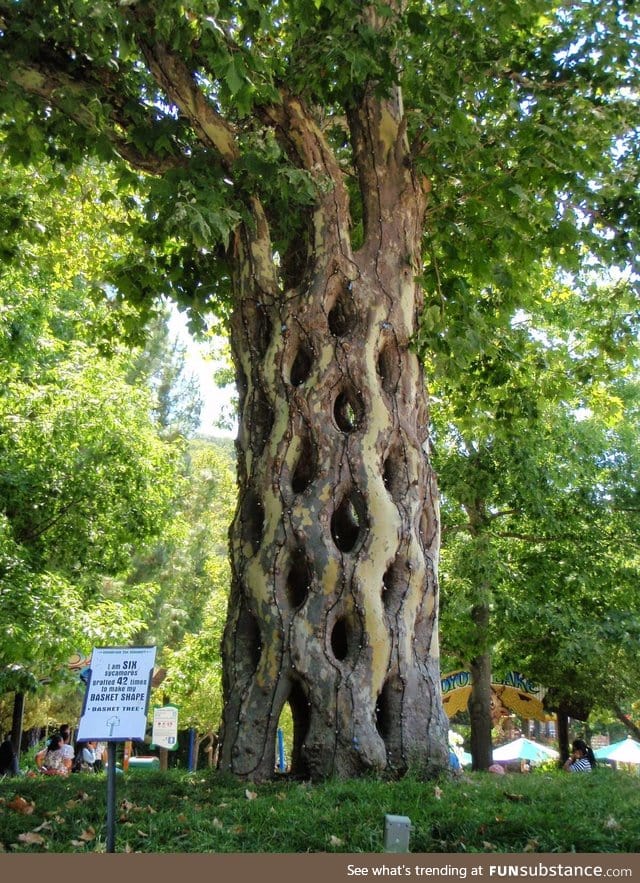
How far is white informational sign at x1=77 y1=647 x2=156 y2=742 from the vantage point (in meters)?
4.00

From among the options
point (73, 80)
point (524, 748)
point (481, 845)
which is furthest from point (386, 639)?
point (524, 748)

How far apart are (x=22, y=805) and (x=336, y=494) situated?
116 inches

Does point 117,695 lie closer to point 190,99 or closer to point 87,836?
point 87,836

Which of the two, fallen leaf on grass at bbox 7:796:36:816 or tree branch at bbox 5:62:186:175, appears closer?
fallen leaf on grass at bbox 7:796:36:816

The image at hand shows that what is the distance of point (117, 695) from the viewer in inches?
161

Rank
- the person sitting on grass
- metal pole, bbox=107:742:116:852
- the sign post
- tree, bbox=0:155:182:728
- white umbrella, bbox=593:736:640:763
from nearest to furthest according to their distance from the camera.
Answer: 1. metal pole, bbox=107:742:116:852
2. the sign post
3. tree, bbox=0:155:182:728
4. the person sitting on grass
5. white umbrella, bbox=593:736:640:763

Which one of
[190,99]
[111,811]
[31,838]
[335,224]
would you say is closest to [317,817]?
[111,811]

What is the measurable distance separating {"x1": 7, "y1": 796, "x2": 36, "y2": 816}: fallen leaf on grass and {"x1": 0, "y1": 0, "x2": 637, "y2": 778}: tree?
4.76 feet

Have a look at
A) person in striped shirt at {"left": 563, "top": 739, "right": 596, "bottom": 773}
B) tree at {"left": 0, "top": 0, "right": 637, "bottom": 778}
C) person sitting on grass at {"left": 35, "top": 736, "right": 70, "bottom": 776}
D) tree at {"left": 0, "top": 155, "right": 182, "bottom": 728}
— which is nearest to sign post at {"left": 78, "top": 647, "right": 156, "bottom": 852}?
tree at {"left": 0, "top": 0, "right": 637, "bottom": 778}

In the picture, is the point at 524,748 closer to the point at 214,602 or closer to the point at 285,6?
the point at 214,602

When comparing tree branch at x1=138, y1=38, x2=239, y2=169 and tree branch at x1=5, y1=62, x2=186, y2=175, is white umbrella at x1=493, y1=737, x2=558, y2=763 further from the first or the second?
tree branch at x1=5, y1=62, x2=186, y2=175

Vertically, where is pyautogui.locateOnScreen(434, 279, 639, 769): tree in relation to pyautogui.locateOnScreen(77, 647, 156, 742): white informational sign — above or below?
above

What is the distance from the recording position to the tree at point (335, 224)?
18.7 ft

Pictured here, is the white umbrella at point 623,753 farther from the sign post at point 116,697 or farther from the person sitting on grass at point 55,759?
the sign post at point 116,697
